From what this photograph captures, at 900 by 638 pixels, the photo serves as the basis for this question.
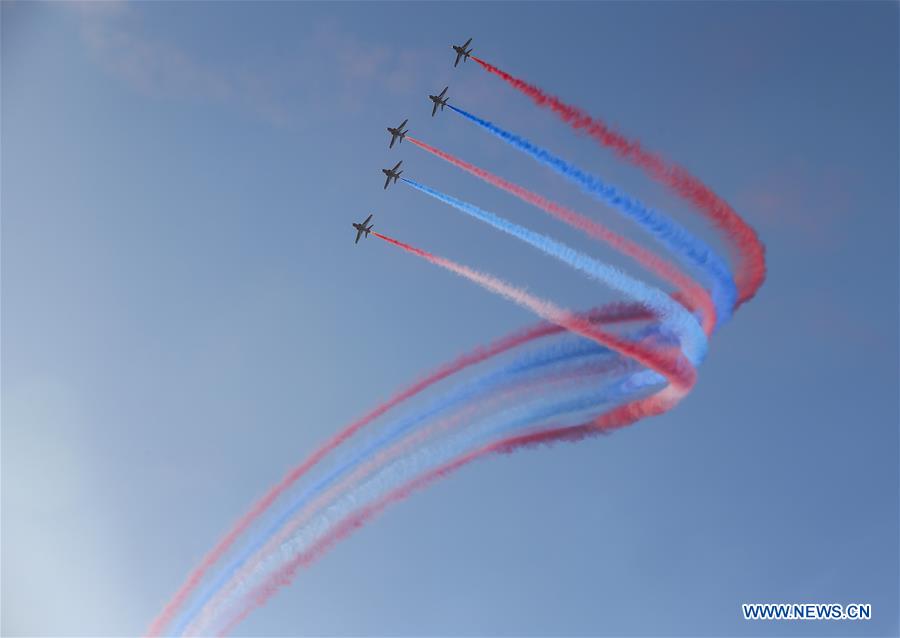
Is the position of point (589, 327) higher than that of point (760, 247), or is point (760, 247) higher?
point (760, 247)

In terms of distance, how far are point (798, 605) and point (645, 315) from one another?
1248 centimetres

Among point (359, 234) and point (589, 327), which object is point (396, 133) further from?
point (589, 327)

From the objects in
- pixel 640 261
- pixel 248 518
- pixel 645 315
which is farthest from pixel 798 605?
pixel 248 518

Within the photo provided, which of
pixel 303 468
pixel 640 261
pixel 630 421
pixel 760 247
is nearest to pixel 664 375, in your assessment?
pixel 630 421

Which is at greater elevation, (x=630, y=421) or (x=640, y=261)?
(x=640, y=261)

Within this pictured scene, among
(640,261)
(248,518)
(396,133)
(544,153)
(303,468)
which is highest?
(396,133)

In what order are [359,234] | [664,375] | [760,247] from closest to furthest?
1. [664,375]
2. [760,247]
3. [359,234]

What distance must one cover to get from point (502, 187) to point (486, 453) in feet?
32.9

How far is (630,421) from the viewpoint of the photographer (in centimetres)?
2575

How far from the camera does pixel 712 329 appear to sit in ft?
85.3

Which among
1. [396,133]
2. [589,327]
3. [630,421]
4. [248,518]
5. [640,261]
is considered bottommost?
[248,518]

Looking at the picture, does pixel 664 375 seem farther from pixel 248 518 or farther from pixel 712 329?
pixel 248 518

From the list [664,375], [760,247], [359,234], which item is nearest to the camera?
[664,375]

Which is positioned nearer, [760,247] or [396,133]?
[760,247]
